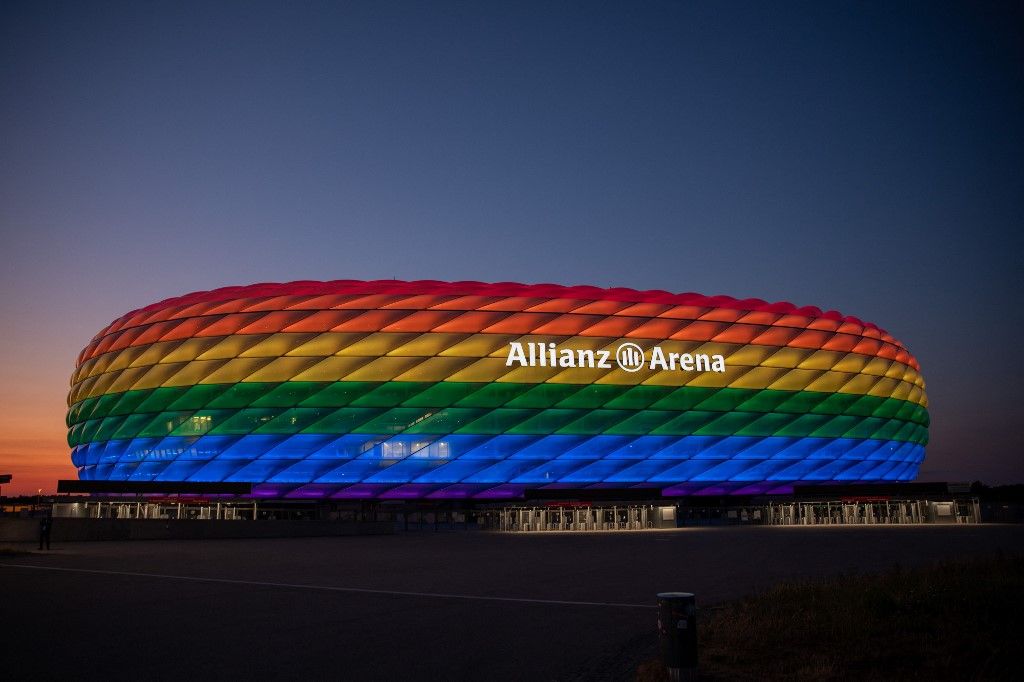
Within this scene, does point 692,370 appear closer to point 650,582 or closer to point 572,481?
point 572,481

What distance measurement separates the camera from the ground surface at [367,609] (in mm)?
6961

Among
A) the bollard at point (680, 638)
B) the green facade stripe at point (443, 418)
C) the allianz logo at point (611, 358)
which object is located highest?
the allianz logo at point (611, 358)

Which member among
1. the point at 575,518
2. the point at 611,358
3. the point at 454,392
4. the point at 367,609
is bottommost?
the point at 575,518

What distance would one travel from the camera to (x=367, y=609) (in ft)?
33.1

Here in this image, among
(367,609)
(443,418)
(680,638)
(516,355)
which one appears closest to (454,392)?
(443,418)

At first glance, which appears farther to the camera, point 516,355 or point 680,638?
point 516,355

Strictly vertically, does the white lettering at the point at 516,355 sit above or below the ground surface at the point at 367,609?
above

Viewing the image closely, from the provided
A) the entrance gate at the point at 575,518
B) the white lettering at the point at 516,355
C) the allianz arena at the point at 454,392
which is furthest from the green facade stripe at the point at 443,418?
the entrance gate at the point at 575,518

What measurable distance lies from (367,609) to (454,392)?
33792mm

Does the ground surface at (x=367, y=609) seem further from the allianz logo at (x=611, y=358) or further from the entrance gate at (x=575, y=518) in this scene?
the allianz logo at (x=611, y=358)

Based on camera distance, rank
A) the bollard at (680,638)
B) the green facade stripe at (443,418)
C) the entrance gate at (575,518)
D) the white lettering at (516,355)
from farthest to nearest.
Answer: the white lettering at (516,355), the green facade stripe at (443,418), the entrance gate at (575,518), the bollard at (680,638)

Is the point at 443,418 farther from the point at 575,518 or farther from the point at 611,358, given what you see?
the point at 611,358

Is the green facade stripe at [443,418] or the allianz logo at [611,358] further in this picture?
the allianz logo at [611,358]

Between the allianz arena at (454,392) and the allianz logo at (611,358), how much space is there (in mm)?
107
